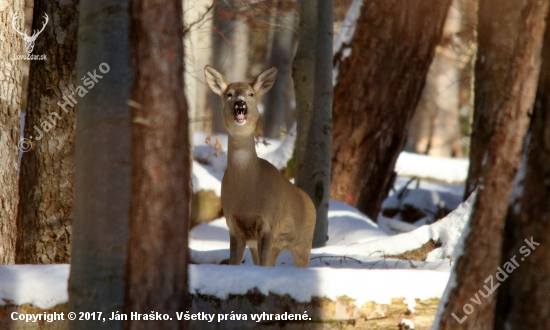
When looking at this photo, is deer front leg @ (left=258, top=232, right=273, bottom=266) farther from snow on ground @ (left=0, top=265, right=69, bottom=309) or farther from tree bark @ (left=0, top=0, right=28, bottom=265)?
tree bark @ (left=0, top=0, right=28, bottom=265)

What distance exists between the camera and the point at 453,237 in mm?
7562

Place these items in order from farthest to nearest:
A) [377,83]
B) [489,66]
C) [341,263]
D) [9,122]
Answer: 1. [377,83]
2. [489,66]
3. [341,263]
4. [9,122]

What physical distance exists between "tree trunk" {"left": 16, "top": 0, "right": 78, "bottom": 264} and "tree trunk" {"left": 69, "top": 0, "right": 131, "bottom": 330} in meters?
2.89

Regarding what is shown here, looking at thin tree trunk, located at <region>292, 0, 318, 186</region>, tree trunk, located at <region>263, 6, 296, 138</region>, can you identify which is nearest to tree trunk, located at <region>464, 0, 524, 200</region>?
thin tree trunk, located at <region>292, 0, 318, 186</region>

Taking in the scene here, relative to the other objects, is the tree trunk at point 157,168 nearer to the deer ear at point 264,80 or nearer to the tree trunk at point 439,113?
the deer ear at point 264,80

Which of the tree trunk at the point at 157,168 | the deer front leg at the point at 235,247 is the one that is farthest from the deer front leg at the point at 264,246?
the tree trunk at the point at 157,168

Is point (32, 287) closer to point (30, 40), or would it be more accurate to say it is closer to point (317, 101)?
point (30, 40)

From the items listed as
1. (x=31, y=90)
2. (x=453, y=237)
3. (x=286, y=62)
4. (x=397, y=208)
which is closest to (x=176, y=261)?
(x=31, y=90)

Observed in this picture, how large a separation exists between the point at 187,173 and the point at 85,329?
2.79ft

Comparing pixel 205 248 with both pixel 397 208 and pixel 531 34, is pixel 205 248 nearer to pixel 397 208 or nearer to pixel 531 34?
pixel 531 34

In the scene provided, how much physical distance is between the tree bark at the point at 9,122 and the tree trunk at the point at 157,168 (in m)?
2.96

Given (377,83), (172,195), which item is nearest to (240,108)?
(172,195)

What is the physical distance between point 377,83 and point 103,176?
28.1 feet

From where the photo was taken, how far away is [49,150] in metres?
6.02
